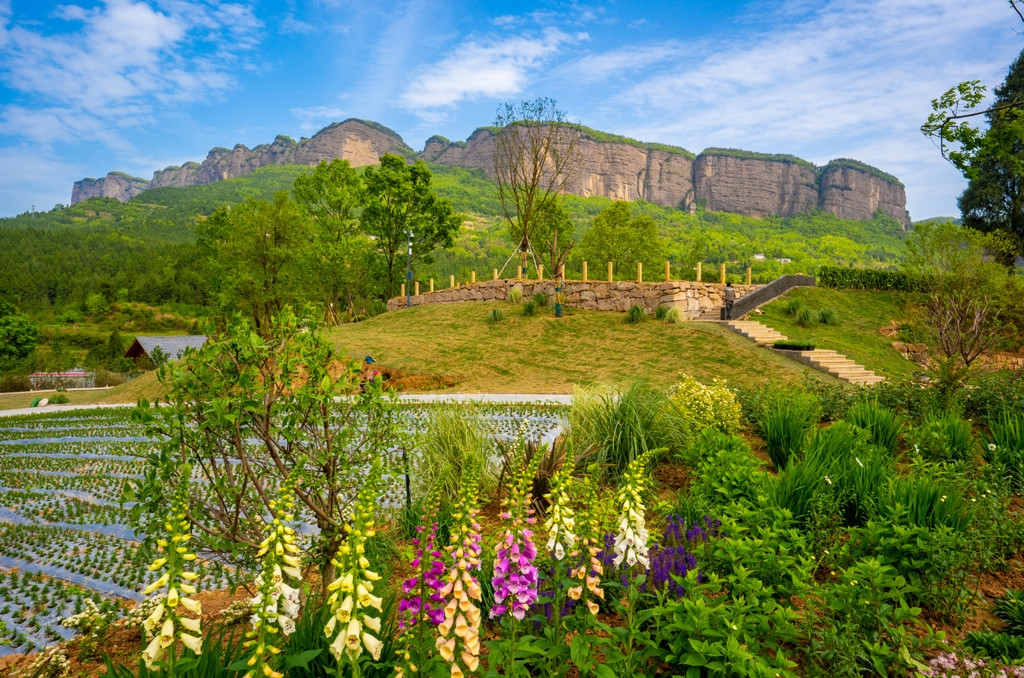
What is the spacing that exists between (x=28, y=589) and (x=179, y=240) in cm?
9773

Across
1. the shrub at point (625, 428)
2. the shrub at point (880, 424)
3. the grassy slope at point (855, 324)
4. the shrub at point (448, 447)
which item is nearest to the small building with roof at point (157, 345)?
the grassy slope at point (855, 324)

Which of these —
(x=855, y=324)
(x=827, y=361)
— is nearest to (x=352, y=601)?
(x=827, y=361)

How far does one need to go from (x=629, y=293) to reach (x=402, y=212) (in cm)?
2085

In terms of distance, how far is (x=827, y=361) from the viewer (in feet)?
54.6

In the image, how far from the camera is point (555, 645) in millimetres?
2021

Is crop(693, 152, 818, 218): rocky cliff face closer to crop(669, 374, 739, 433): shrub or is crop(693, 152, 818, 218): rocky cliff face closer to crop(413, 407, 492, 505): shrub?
crop(669, 374, 739, 433): shrub

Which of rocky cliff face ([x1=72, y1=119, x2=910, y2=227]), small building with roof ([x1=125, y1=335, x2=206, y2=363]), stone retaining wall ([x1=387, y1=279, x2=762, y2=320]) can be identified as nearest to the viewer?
stone retaining wall ([x1=387, y1=279, x2=762, y2=320])

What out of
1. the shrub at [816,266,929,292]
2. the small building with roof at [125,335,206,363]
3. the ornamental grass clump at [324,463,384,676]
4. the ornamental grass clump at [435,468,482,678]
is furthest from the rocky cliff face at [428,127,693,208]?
the ornamental grass clump at [324,463,384,676]

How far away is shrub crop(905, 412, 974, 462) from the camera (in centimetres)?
497

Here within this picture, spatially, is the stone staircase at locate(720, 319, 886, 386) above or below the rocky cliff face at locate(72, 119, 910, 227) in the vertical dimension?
below

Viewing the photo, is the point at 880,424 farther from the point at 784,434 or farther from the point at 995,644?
the point at 995,644

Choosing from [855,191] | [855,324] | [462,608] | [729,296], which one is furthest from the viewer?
[855,191]

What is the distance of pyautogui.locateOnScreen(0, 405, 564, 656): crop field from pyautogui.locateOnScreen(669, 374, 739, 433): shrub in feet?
6.79

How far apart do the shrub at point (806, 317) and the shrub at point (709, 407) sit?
17049mm
